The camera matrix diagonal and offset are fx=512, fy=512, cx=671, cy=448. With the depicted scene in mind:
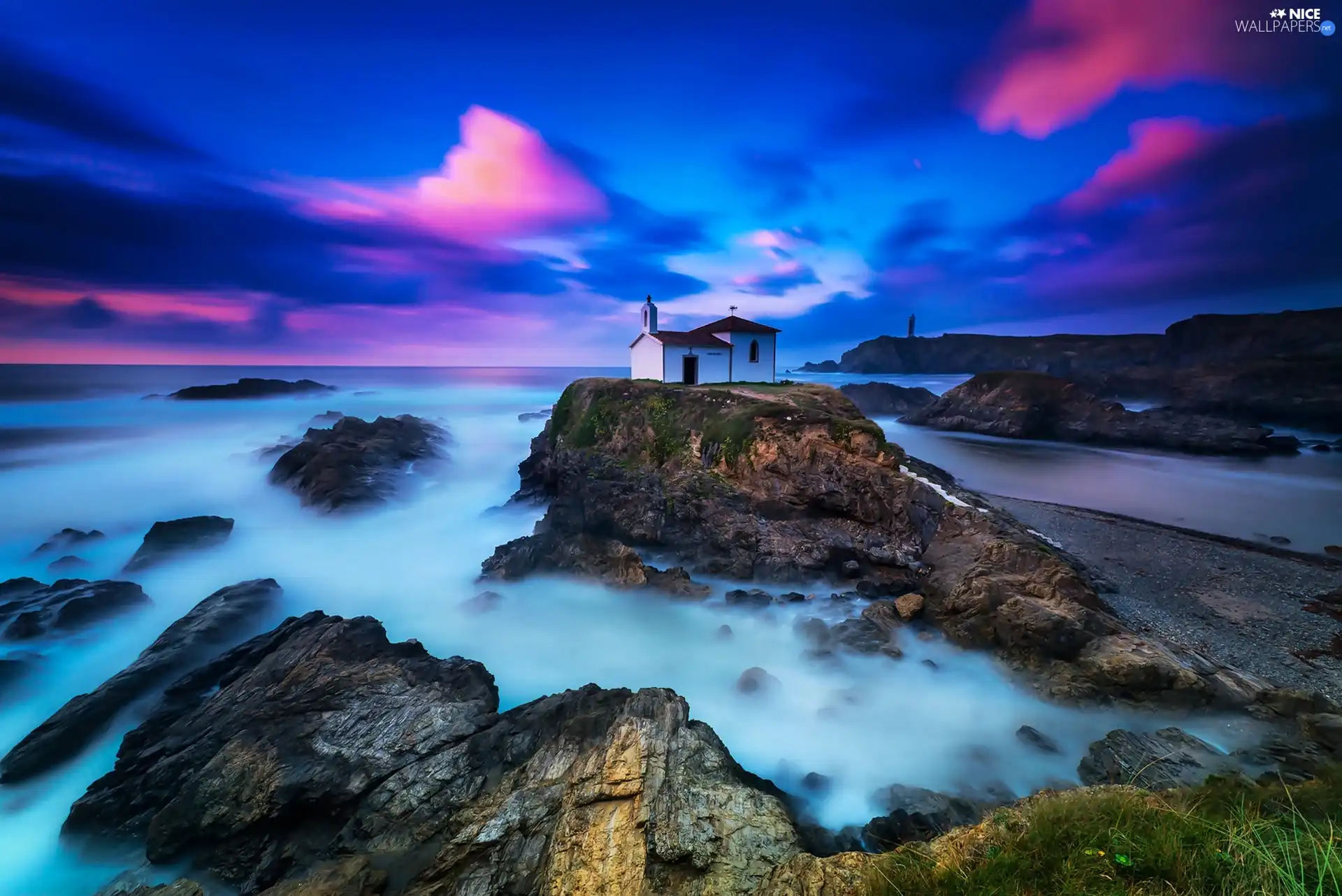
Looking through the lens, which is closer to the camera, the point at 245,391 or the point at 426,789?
the point at 426,789

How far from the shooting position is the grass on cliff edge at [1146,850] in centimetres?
312

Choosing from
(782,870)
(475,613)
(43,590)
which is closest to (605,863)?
(782,870)

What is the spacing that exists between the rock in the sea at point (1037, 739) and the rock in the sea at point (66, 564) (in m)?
26.0

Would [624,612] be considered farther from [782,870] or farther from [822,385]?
[822,385]

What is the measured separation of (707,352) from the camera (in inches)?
1129

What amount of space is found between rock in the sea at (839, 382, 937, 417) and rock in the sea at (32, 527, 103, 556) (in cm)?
6615

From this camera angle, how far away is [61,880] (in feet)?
23.0

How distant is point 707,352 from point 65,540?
2697cm

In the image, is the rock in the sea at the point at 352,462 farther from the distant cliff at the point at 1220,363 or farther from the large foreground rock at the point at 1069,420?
the distant cliff at the point at 1220,363

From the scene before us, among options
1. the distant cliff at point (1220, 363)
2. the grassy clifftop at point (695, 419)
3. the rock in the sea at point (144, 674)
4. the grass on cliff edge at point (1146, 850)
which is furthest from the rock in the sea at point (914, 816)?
the distant cliff at point (1220, 363)

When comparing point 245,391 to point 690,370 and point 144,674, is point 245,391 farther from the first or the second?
point 144,674

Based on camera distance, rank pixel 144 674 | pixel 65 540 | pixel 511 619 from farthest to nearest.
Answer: pixel 65 540 < pixel 511 619 < pixel 144 674

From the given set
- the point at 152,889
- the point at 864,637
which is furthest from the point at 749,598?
the point at 152,889

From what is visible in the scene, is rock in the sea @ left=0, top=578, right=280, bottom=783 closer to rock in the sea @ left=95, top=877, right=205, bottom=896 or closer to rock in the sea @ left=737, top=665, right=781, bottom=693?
rock in the sea @ left=95, top=877, right=205, bottom=896
